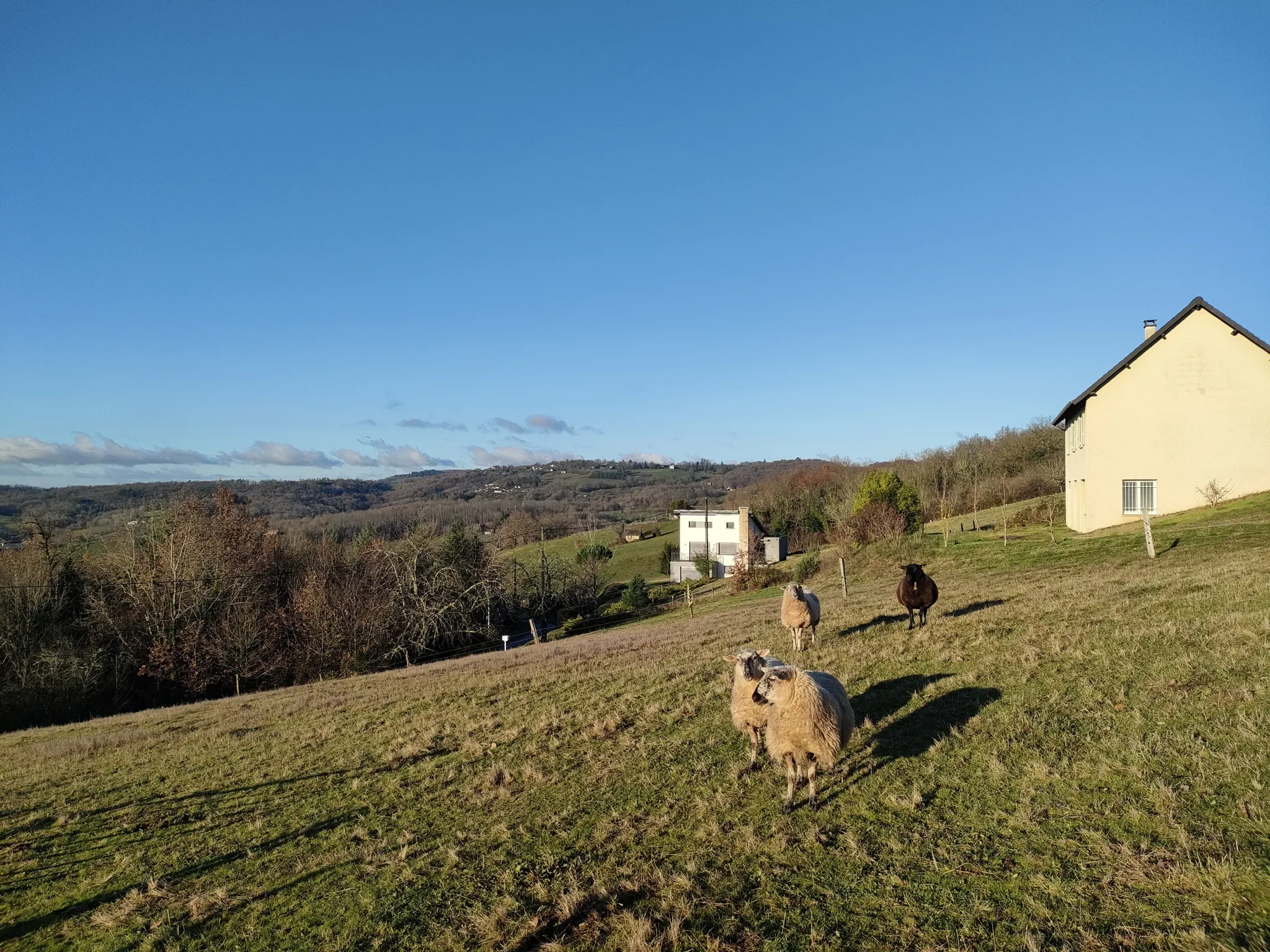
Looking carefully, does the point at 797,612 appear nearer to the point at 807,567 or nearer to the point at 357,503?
the point at 807,567

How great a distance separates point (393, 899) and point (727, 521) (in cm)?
7881

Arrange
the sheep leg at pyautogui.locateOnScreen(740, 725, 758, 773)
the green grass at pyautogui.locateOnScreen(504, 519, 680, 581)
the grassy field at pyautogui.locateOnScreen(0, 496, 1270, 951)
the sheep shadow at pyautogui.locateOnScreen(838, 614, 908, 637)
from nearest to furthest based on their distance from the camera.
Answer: the grassy field at pyautogui.locateOnScreen(0, 496, 1270, 951) → the sheep leg at pyautogui.locateOnScreen(740, 725, 758, 773) → the sheep shadow at pyautogui.locateOnScreen(838, 614, 908, 637) → the green grass at pyautogui.locateOnScreen(504, 519, 680, 581)

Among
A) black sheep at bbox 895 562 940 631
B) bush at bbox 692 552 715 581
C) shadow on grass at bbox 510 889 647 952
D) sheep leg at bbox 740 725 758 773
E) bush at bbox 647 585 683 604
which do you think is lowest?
bush at bbox 647 585 683 604

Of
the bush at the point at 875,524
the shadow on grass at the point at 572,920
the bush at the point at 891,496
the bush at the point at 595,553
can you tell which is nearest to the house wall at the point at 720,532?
the bush at the point at 595,553

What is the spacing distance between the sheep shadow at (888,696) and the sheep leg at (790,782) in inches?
91.5

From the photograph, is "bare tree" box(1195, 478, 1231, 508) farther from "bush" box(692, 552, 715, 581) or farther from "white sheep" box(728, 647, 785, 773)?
"bush" box(692, 552, 715, 581)

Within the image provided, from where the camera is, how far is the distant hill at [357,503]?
6174 centimetres

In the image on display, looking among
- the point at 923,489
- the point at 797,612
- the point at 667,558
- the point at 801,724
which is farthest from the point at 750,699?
the point at 667,558

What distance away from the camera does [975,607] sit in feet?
60.2

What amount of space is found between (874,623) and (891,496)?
5283cm

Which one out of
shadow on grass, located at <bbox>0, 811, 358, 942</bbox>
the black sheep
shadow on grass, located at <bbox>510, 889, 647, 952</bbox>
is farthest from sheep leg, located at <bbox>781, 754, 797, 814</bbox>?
the black sheep

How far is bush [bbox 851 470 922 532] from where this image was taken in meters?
65.5

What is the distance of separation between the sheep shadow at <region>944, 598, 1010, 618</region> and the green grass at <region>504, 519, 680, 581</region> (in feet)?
186

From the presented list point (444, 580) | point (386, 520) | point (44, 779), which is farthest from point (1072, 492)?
point (386, 520)
